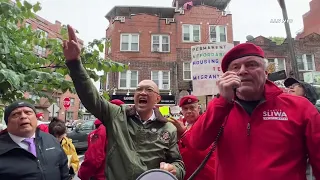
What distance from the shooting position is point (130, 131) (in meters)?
2.38

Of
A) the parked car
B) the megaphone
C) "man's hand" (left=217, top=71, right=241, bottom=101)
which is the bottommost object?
the parked car

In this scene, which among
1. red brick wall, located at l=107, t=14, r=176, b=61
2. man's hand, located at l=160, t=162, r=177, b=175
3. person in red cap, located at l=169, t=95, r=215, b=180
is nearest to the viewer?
man's hand, located at l=160, t=162, r=177, b=175

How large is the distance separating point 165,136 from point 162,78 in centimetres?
2092

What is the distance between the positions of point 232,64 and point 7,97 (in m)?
3.76

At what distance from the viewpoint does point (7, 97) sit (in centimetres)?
414

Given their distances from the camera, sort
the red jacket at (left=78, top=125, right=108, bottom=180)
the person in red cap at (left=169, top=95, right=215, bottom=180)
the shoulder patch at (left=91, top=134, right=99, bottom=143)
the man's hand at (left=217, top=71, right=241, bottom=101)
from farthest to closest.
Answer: the shoulder patch at (left=91, top=134, right=99, bottom=143)
the red jacket at (left=78, top=125, right=108, bottom=180)
the person in red cap at (left=169, top=95, right=215, bottom=180)
the man's hand at (left=217, top=71, right=241, bottom=101)

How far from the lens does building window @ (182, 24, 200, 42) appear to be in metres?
24.4

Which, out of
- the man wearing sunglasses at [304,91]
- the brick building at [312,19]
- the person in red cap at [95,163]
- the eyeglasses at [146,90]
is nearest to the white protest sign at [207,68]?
the man wearing sunglasses at [304,91]

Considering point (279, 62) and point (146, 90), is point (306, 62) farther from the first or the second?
point (146, 90)

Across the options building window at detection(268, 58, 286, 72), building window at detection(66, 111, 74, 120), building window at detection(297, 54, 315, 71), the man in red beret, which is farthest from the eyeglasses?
building window at detection(66, 111, 74, 120)

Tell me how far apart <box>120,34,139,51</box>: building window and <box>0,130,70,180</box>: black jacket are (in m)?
21.3

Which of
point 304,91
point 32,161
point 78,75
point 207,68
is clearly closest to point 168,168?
point 78,75

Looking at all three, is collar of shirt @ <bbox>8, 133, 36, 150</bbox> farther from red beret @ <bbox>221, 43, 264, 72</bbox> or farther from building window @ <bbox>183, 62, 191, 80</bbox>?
building window @ <bbox>183, 62, 191, 80</bbox>

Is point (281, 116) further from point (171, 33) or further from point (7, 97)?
point (171, 33)
